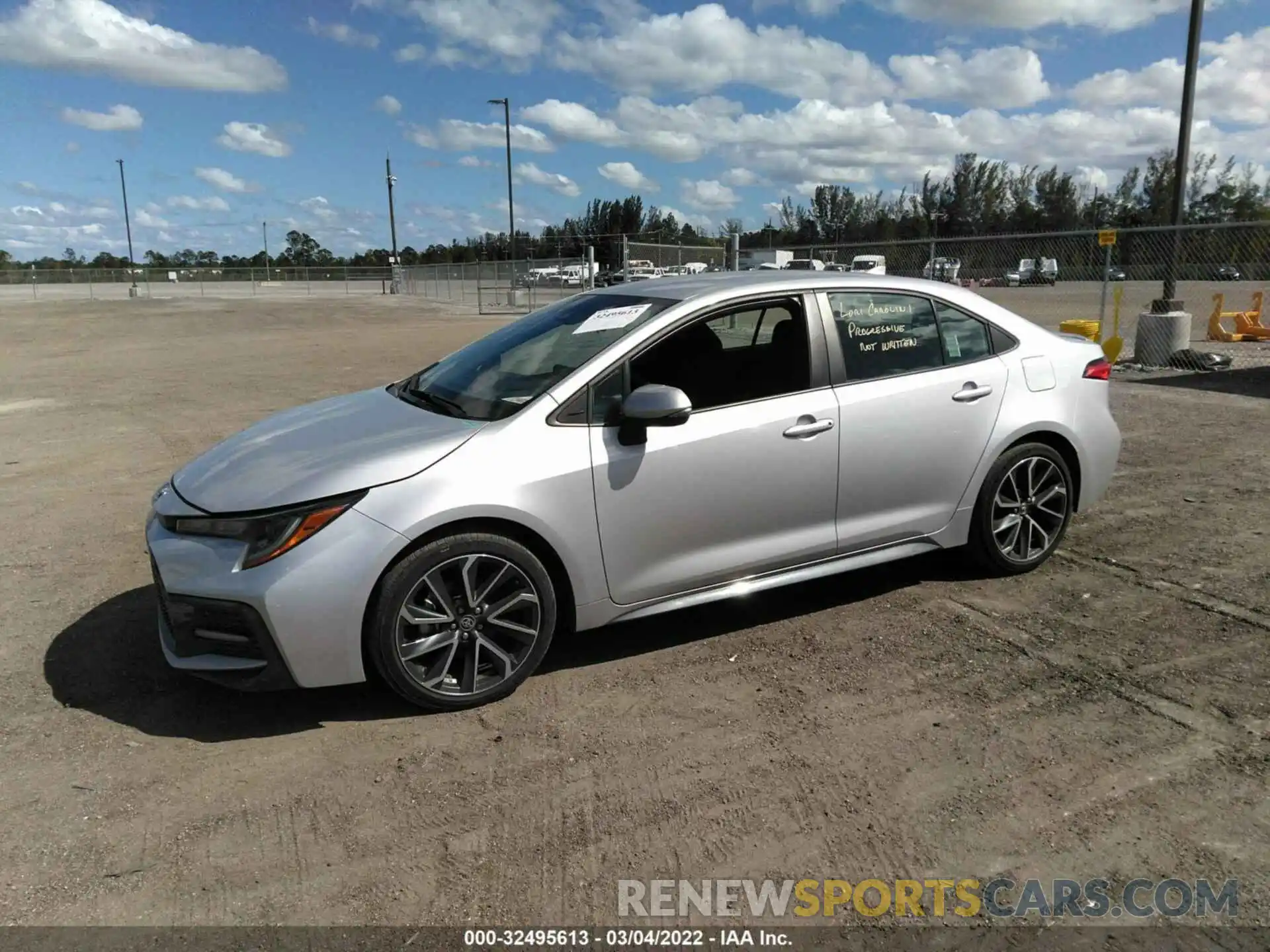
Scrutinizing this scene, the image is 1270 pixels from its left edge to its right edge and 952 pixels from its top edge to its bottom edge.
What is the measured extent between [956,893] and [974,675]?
138 centimetres

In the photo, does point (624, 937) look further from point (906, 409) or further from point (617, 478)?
point (906, 409)

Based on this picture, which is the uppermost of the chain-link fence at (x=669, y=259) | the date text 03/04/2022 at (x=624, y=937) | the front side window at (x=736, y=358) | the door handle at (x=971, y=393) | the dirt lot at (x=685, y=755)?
the chain-link fence at (x=669, y=259)

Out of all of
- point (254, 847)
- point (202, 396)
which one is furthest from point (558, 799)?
point (202, 396)

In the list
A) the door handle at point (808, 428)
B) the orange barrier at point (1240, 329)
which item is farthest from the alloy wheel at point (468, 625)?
the orange barrier at point (1240, 329)

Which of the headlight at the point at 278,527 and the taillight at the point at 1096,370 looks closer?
the headlight at the point at 278,527

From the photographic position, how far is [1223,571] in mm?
4812

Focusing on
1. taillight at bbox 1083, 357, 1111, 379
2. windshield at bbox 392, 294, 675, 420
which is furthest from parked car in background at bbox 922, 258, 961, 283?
windshield at bbox 392, 294, 675, 420

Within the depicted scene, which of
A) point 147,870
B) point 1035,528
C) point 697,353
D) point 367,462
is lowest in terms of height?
point 147,870

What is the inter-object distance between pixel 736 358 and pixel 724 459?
55 cm

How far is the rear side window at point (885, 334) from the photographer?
4270 mm

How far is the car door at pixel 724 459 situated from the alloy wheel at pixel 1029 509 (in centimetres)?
110

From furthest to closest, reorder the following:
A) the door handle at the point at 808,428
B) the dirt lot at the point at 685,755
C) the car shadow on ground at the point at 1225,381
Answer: the car shadow on ground at the point at 1225,381 → the door handle at the point at 808,428 → the dirt lot at the point at 685,755

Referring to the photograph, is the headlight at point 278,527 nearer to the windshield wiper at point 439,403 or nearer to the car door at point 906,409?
the windshield wiper at point 439,403

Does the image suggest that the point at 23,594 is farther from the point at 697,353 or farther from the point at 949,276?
the point at 949,276
